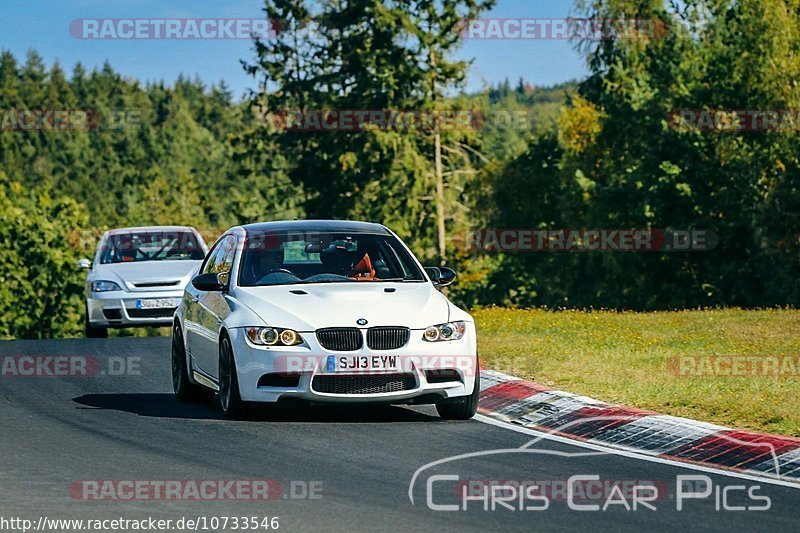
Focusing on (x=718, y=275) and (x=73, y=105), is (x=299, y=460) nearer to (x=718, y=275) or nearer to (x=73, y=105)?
(x=718, y=275)

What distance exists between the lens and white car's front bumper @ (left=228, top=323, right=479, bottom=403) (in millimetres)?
11719

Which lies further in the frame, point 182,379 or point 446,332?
point 182,379

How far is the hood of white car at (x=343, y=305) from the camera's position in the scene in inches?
466

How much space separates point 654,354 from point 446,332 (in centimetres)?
548

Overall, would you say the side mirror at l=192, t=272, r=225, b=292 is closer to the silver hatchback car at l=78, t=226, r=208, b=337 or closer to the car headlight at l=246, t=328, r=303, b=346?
the car headlight at l=246, t=328, r=303, b=346

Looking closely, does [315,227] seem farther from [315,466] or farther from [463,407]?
[315,466]

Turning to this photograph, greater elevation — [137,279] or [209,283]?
[209,283]

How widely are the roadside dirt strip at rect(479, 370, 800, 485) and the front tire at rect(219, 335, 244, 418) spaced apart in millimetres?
2299

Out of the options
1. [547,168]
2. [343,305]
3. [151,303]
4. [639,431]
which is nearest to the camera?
[639,431]

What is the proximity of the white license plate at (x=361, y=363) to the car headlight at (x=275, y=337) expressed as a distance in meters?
0.33

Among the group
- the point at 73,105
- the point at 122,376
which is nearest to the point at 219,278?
the point at 122,376

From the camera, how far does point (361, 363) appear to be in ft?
38.4

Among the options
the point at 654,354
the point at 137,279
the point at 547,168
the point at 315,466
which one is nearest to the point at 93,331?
the point at 137,279

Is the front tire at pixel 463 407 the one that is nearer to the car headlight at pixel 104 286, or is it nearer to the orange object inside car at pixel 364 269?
the orange object inside car at pixel 364 269
